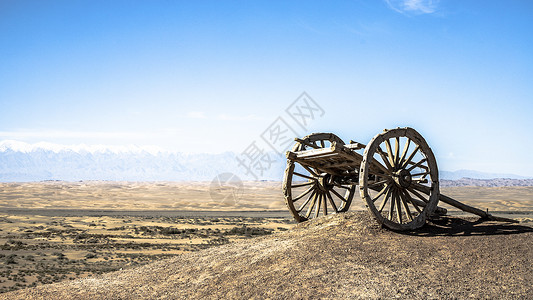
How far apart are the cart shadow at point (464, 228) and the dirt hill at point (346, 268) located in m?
0.02

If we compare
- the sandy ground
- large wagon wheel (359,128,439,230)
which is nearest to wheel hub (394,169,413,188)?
large wagon wheel (359,128,439,230)

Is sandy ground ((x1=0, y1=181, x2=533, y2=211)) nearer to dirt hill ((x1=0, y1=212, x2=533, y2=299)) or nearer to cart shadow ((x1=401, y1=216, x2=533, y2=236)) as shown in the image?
cart shadow ((x1=401, y1=216, x2=533, y2=236))

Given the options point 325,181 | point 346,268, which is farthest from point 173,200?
point 346,268

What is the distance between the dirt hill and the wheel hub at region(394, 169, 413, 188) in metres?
1.15

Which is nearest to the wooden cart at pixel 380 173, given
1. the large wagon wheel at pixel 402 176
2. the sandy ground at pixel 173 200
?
the large wagon wheel at pixel 402 176

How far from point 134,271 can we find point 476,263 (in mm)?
7709

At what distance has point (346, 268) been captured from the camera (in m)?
8.41

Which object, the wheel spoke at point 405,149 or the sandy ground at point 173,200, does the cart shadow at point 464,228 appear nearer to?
the wheel spoke at point 405,149

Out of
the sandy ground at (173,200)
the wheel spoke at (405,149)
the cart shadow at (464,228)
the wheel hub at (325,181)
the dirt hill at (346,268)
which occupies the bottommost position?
the sandy ground at (173,200)

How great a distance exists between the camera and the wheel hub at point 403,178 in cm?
1134

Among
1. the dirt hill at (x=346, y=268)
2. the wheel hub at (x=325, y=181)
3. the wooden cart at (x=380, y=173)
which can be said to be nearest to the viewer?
the dirt hill at (x=346, y=268)

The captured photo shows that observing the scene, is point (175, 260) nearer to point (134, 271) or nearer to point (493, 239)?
point (134, 271)

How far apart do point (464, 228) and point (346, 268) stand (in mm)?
4174

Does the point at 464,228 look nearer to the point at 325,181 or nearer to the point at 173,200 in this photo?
the point at 325,181
